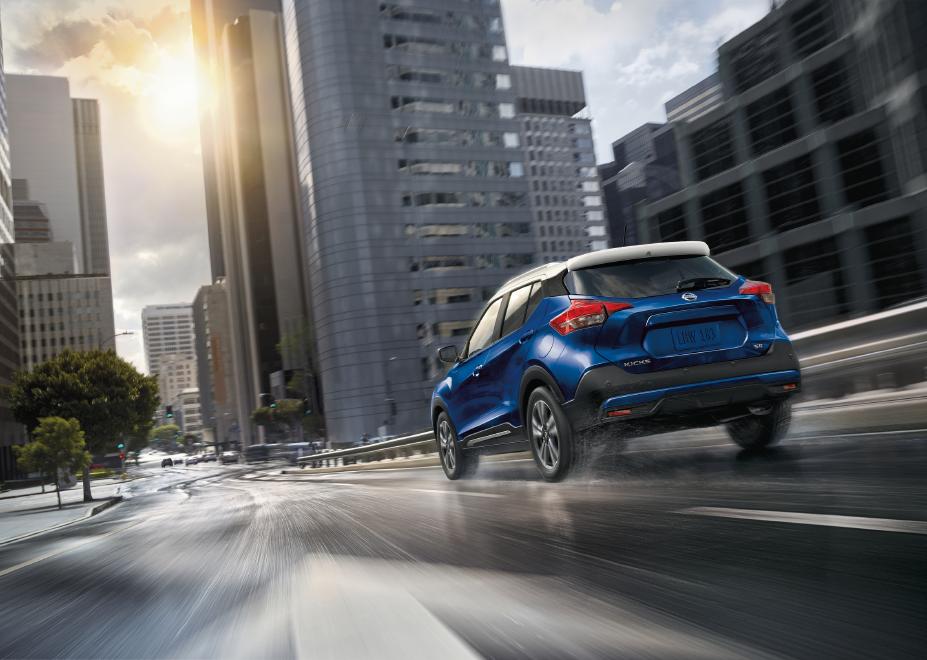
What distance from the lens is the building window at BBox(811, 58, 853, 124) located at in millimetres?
37969

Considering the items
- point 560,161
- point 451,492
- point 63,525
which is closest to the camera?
point 451,492

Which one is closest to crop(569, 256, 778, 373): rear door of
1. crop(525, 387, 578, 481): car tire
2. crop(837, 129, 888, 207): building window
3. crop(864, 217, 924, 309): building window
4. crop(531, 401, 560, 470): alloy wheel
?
crop(525, 387, 578, 481): car tire

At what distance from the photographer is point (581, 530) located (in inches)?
161

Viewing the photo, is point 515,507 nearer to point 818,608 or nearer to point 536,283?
point 536,283

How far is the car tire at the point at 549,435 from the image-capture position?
5.95m

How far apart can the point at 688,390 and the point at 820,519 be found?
198 cm

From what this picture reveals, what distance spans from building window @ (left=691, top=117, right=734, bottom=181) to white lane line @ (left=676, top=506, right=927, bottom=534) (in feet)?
147

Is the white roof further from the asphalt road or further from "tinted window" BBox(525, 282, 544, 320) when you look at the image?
the asphalt road

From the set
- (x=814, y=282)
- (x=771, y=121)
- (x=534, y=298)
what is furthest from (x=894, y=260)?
(x=534, y=298)

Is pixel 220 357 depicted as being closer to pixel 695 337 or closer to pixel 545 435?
pixel 545 435

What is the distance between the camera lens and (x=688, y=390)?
5.32 m

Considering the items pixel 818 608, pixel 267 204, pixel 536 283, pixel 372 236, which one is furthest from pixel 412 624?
pixel 267 204

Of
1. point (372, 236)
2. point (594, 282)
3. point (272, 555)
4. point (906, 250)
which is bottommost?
point (272, 555)

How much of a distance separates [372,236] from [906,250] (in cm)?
5068
